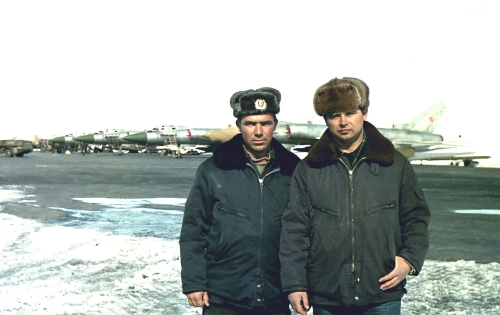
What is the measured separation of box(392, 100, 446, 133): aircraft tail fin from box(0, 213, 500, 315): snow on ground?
4521 cm

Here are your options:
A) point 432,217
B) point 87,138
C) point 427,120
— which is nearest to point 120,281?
point 432,217

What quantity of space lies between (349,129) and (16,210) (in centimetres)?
1207

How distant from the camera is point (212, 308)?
297cm

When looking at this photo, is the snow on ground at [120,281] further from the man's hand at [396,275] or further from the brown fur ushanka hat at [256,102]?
the brown fur ushanka hat at [256,102]

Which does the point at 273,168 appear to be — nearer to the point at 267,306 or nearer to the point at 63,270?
the point at 267,306

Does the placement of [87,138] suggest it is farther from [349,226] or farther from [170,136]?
[349,226]

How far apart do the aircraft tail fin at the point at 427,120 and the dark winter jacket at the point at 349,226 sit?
4982 cm

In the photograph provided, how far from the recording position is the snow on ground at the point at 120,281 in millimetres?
4969

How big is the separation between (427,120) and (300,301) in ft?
167

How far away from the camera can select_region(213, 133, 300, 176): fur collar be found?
2.99 m

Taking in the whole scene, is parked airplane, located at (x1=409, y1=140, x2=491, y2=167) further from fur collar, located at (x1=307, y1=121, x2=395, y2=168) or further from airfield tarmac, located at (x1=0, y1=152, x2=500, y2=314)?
fur collar, located at (x1=307, y1=121, x2=395, y2=168)

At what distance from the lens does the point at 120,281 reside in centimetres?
597

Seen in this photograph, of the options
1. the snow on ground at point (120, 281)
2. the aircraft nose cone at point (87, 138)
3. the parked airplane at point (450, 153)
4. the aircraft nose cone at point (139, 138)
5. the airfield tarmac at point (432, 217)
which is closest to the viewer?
the snow on ground at point (120, 281)

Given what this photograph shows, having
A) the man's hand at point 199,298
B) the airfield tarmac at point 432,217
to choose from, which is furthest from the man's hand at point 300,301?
the airfield tarmac at point 432,217
